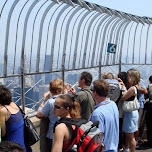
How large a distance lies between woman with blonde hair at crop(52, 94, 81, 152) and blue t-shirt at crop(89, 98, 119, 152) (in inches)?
10.6

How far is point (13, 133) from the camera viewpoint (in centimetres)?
308

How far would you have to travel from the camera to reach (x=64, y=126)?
2.51 metres

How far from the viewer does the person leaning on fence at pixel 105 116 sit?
2977 millimetres

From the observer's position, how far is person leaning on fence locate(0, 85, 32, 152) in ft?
9.74

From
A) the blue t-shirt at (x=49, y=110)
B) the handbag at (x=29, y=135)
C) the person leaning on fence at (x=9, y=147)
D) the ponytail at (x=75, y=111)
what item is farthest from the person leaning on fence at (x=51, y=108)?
the person leaning on fence at (x=9, y=147)

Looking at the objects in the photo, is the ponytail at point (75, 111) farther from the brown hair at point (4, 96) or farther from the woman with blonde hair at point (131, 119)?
the woman with blonde hair at point (131, 119)

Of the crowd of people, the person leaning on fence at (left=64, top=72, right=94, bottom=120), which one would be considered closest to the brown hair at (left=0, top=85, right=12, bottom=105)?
the crowd of people

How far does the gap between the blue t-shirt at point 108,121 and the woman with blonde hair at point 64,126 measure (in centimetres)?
27

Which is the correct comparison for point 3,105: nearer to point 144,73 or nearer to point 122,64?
point 144,73

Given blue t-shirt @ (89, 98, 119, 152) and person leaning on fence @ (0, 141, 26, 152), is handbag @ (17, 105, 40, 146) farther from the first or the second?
person leaning on fence @ (0, 141, 26, 152)

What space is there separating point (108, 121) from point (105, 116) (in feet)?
0.27

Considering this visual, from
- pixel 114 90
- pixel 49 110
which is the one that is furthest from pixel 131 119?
pixel 49 110

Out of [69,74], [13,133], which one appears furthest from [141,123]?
[13,133]

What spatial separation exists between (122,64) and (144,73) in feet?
4.03
